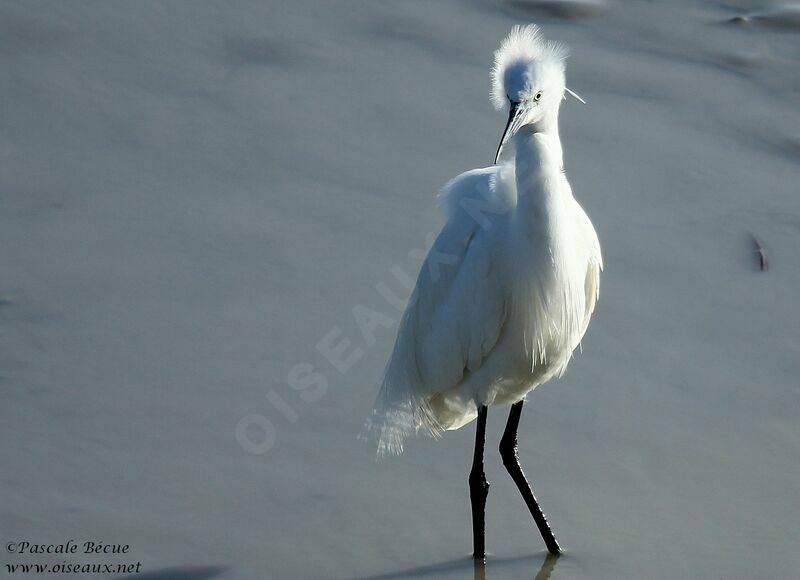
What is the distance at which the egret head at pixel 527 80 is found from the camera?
3.72 m

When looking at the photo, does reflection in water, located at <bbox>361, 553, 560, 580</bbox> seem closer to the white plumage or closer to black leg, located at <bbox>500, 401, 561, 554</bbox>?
black leg, located at <bbox>500, 401, 561, 554</bbox>

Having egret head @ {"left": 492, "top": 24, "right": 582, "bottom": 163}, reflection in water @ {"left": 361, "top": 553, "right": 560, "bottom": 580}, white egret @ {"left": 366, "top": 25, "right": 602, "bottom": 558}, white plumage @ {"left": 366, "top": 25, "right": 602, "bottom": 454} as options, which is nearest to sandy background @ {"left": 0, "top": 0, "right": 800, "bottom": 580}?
reflection in water @ {"left": 361, "top": 553, "right": 560, "bottom": 580}

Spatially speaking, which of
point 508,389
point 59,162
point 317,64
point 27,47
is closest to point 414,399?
point 508,389

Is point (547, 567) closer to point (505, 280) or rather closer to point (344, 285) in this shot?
point (505, 280)

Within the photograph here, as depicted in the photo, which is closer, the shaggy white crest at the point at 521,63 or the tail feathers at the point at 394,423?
the shaggy white crest at the point at 521,63

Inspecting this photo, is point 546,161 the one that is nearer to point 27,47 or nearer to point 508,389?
point 508,389

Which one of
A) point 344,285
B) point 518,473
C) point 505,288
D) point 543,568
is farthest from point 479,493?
point 344,285

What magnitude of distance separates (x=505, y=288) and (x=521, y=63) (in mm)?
727

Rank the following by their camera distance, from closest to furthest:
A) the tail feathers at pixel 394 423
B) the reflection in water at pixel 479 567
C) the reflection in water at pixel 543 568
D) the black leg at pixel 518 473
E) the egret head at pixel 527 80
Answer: the egret head at pixel 527 80
the reflection in water at pixel 479 567
the reflection in water at pixel 543 568
the black leg at pixel 518 473
the tail feathers at pixel 394 423

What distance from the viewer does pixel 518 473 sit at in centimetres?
433

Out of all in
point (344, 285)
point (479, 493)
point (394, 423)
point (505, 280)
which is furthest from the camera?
point (344, 285)

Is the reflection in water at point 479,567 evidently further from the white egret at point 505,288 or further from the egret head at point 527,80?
the egret head at point 527,80

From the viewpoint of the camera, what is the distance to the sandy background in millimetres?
4121

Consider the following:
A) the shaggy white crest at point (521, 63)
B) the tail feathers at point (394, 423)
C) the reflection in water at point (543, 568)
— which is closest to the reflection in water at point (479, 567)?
the reflection in water at point (543, 568)
